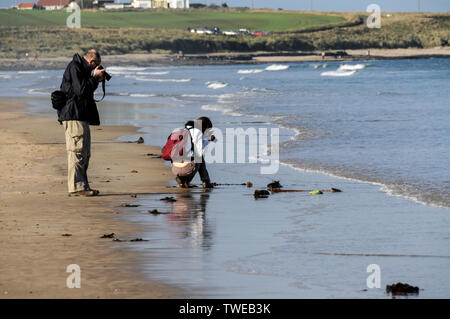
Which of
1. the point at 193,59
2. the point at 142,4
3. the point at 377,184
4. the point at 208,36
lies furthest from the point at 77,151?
the point at 142,4

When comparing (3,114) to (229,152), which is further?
(3,114)

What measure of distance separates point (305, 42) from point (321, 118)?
134591mm

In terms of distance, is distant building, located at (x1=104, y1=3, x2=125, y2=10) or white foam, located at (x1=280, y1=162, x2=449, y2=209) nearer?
white foam, located at (x1=280, y1=162, x2=449, y2=209)

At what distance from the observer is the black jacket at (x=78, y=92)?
1112 cm

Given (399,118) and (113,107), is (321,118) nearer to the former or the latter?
(399,118)

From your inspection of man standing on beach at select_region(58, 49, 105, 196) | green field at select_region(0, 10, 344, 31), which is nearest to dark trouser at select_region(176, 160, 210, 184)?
man standing on beach at select_region(58, 49, 105, 196)

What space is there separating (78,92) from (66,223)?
7.32ft

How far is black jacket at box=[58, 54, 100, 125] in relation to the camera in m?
11.1

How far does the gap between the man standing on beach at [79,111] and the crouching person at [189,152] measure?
1361mm

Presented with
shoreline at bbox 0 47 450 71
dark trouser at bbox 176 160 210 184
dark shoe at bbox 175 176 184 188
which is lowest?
shoreline at bbox 0 47 450 71

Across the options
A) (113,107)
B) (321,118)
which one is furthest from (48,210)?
(113,107)

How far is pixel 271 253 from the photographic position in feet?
26.9

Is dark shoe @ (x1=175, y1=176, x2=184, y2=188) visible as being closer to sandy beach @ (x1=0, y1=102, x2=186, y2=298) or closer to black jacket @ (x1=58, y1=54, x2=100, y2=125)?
sandy beach @ (x1=0, y1=102, x2=186, y2=298)

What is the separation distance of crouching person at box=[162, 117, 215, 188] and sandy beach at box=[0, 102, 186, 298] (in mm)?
350
